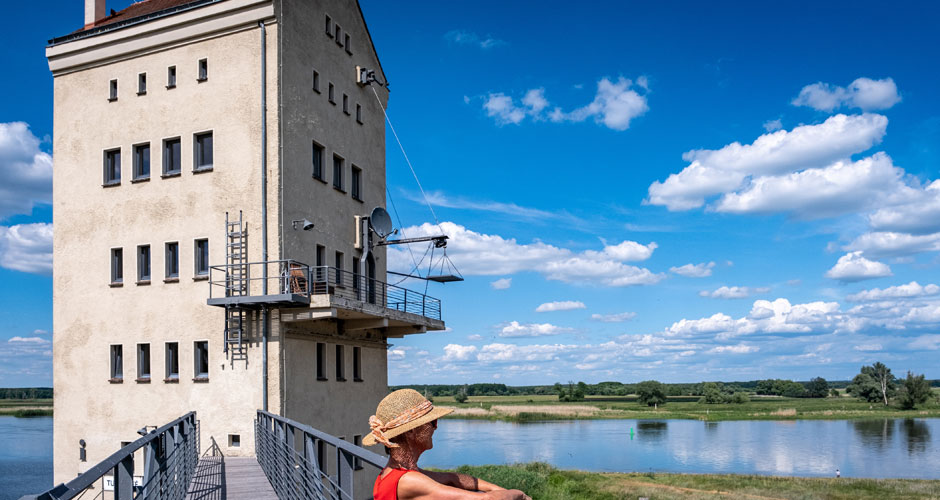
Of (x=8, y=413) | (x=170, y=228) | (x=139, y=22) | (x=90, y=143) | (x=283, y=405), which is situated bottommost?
(x=8, y=413)

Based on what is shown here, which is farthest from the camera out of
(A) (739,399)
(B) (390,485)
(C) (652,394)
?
(C) (652,394)

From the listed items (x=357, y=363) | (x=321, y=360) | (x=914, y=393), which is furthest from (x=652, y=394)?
(x=321, y=360)

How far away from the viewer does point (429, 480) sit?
11.4 feet

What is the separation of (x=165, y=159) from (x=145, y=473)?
17.3 meters

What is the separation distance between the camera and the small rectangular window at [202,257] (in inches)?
892

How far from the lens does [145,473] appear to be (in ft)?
26.8

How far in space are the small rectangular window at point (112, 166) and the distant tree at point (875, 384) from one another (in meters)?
143

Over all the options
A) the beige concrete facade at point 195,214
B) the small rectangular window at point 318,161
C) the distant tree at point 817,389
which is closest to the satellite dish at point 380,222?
the beige concrete facade at point 195,214

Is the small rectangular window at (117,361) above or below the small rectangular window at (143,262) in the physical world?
below

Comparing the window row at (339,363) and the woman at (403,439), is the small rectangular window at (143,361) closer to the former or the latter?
the window row at (339,363)

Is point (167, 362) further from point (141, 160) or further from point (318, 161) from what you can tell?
point (318, 161)

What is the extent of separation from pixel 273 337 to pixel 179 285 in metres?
3.58

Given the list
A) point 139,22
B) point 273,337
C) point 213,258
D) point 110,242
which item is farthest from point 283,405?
point 139,22

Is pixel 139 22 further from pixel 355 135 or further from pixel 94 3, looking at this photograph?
pixel 355 135
